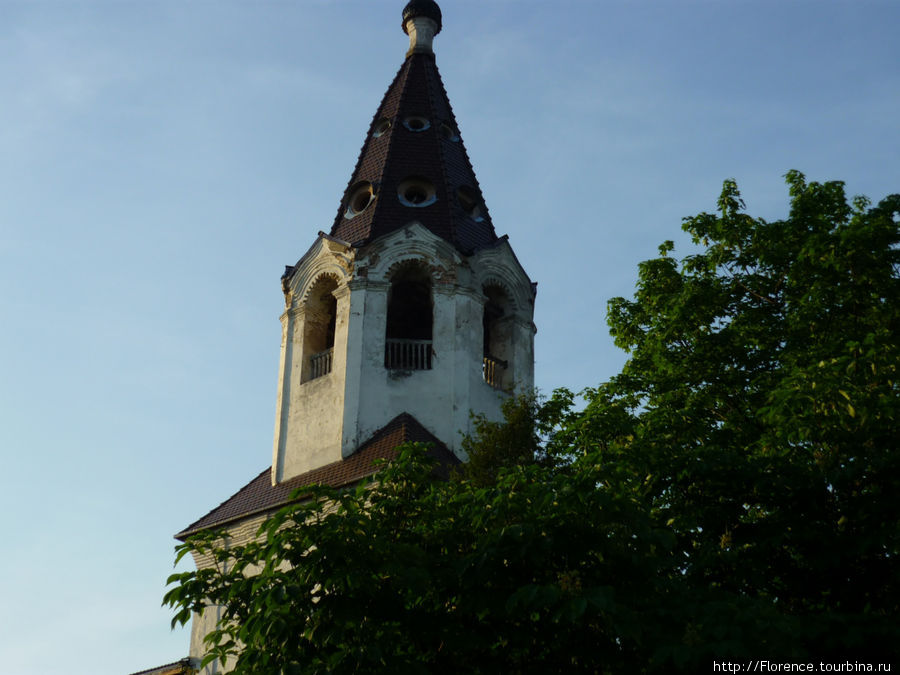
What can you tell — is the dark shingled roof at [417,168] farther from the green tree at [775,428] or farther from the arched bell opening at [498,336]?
the green tree at [775,428]

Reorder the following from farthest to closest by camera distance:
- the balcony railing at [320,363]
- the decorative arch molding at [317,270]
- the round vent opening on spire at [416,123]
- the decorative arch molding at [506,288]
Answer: the round vent opening on spire at [416,123] < the decorative arch molding at [506,288] < the decorative arch molding at [317,270] < the balcony railing at [320,363]

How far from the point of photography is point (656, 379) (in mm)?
14664

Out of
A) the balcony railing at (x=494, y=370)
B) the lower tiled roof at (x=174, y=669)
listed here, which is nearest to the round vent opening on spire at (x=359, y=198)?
the balcony railing at (x=494, y=370)

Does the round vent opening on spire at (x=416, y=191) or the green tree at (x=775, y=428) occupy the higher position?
the round vent opening on spire at (x=416, y=191)

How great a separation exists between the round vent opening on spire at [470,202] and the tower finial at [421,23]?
605 cm

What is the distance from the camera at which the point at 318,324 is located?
23.8 meters

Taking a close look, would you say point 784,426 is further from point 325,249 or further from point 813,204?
point 325,249

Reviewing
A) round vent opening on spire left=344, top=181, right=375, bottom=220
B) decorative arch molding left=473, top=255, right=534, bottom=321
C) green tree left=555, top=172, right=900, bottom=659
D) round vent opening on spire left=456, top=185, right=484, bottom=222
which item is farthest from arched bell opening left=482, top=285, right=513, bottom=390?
green tree left=555, top=172, right=900, bottom=659

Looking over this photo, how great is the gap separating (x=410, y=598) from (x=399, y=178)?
16.9 meters

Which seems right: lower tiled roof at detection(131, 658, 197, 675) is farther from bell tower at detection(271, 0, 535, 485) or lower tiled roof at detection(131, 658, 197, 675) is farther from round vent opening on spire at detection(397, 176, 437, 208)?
round vent opening on spire at detection(397, 176, 437, 208)

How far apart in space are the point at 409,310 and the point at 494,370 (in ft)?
7.51

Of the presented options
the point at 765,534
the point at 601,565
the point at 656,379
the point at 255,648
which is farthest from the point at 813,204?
the point at 255,648

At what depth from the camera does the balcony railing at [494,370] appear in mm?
23141

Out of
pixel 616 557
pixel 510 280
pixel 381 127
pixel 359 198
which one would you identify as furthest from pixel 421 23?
pixel 616 557
